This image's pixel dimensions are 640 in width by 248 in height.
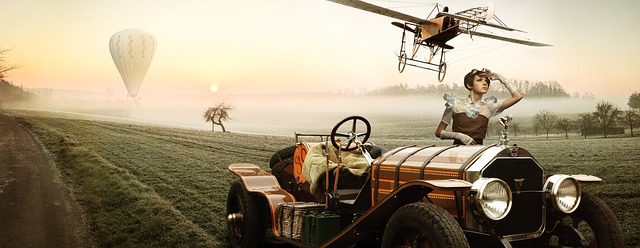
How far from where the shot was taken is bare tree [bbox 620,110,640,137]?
17.1 feet

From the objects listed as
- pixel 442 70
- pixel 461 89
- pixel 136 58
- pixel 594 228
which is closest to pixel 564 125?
pixel 461 89

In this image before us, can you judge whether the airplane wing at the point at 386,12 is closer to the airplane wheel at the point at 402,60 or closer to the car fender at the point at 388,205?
the airplane wheel at the point at 402,60

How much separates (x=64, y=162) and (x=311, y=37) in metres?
2.97

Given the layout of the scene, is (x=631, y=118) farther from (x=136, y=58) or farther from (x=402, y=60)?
(x=136, y=58)

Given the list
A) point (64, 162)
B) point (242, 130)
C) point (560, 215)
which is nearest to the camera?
point (560, 215)

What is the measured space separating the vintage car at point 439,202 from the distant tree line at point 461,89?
1.99 metres

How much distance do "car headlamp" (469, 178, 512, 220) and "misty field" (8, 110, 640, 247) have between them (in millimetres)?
2393

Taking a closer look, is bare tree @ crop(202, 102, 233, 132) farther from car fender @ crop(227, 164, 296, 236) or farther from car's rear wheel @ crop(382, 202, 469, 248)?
car's rear wheel @ crop(382, 202, 469, 248)

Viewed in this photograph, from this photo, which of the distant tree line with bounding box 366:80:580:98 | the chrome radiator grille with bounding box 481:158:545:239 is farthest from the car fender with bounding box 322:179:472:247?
the distant tree line with bounding box 366:80:580:98

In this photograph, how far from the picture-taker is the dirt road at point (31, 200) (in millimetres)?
4301

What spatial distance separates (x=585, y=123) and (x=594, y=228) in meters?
→ 3.13

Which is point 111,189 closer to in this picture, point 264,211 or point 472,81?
point 264,211

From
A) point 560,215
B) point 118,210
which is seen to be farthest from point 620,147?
point 118,210

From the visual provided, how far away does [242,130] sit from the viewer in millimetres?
6375
